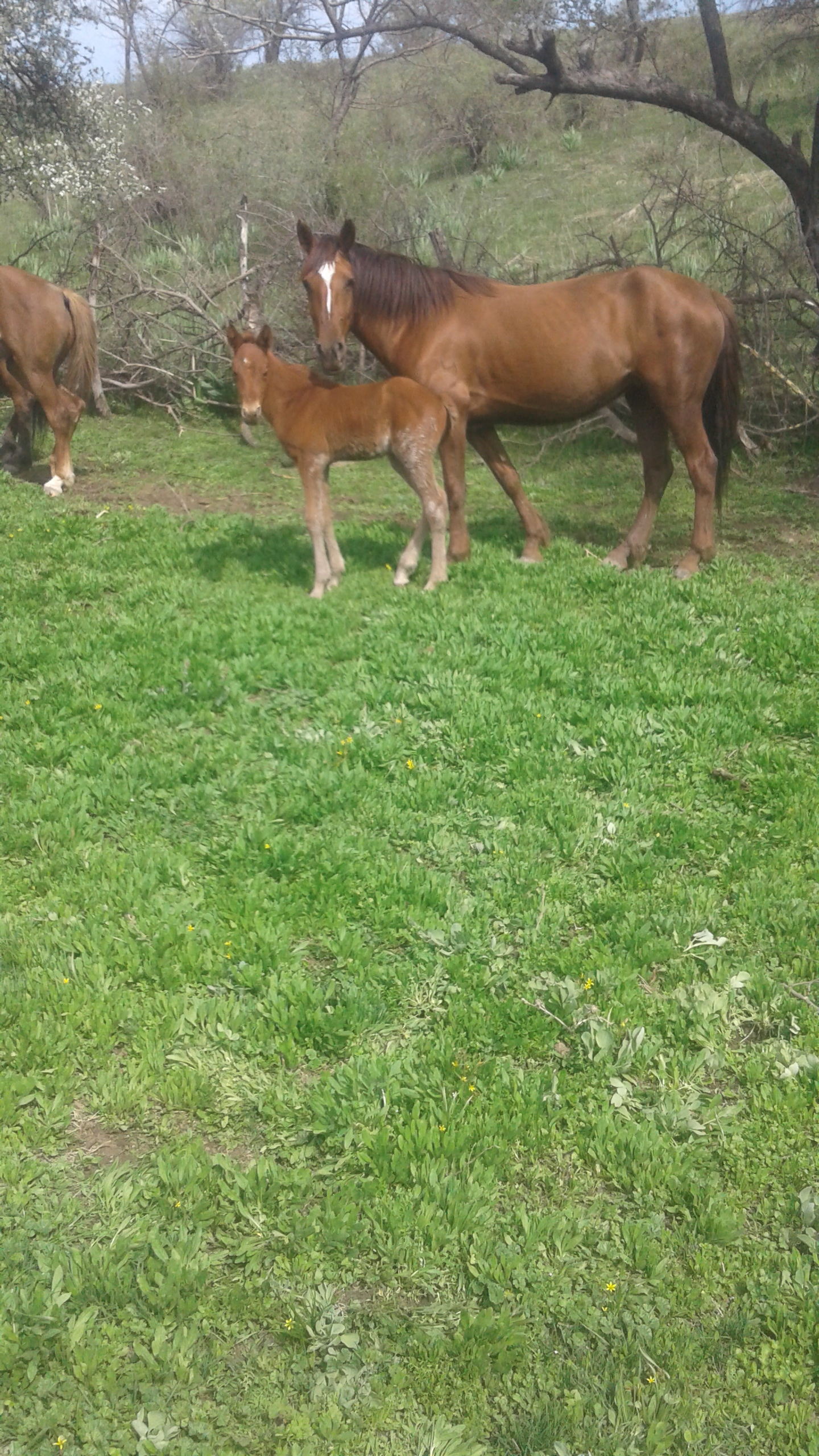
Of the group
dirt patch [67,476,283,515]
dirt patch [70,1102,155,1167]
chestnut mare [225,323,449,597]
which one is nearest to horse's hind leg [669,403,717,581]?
chestnut mare [225,323,449,597]

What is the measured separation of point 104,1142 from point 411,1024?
110cm

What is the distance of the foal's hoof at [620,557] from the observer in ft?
26.5

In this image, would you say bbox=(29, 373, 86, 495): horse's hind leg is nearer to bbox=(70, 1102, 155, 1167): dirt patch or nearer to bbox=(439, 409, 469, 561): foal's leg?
bbox=(439, 409, 469, 561): foal's leg

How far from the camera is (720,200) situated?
12078mm

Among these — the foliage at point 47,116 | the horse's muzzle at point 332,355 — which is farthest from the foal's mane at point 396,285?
the foliage at point 47,116

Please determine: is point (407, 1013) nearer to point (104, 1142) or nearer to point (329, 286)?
point (104, 1142)

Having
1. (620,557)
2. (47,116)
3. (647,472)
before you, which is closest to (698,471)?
(647,472)

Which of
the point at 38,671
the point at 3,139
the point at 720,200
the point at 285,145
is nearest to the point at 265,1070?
the point at 38,671

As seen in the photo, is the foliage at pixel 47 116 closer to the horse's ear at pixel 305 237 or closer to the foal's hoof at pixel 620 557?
the horse's ear at pixel 305 237

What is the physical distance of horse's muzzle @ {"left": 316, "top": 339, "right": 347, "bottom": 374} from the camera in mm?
7035

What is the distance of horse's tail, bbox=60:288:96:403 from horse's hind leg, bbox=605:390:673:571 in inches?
216

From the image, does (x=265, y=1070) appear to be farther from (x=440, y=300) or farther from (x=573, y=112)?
(x=573, y=112)

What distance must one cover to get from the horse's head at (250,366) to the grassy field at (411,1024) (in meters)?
1.27

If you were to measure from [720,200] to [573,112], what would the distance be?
16.8 m
